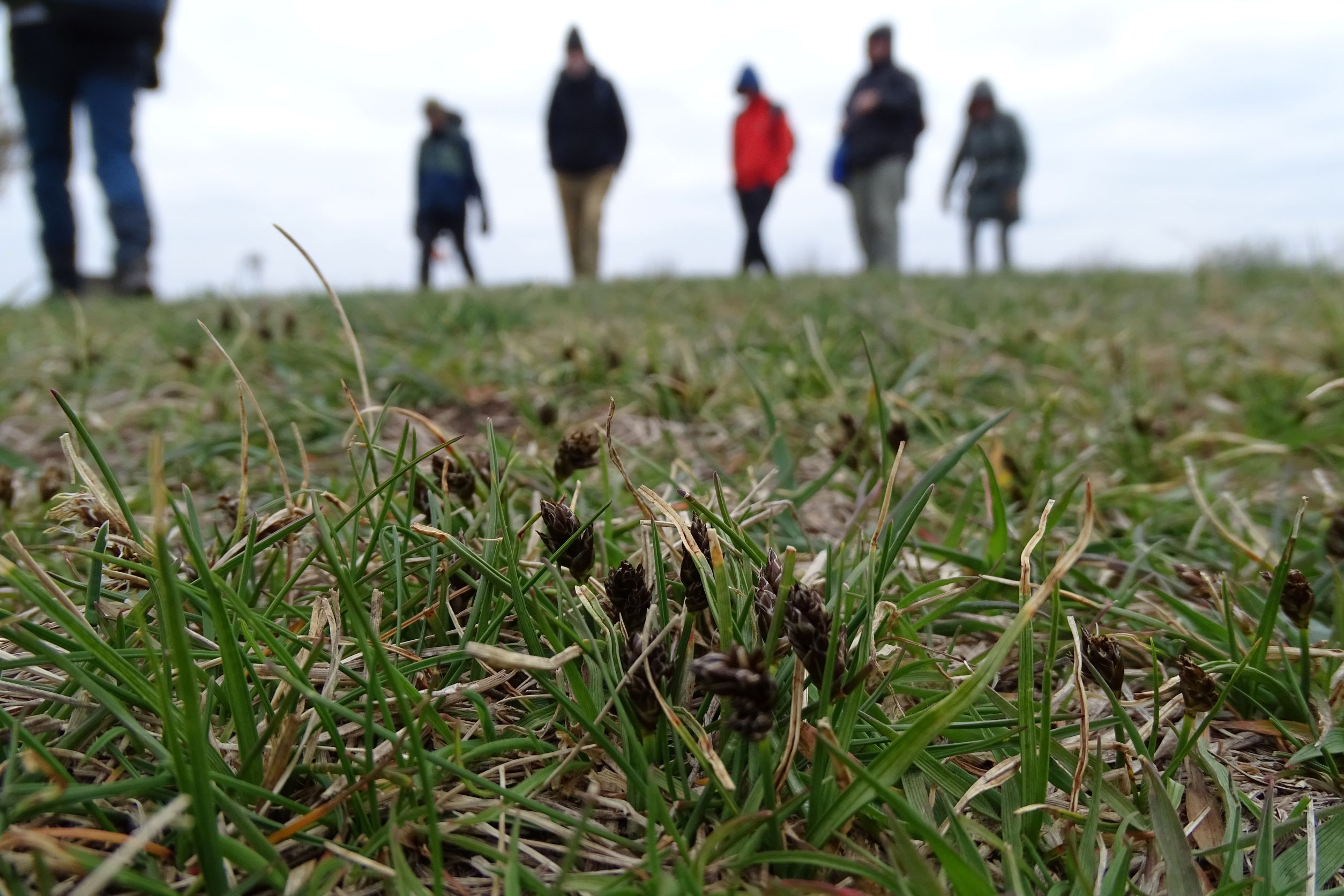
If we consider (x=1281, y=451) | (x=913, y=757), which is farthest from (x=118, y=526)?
(x=1281, y=451)

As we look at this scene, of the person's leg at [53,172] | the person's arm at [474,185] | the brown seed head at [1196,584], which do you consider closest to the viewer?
the brown seed head at [1196,584]

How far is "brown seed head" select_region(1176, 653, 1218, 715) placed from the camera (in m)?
0.80

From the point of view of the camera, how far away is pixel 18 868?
0.59m

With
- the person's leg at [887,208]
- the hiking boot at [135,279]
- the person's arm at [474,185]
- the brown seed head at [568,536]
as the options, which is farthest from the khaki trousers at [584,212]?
the brown seed head at [568,536]

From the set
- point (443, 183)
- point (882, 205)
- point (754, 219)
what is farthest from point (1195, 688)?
point (443, 183)

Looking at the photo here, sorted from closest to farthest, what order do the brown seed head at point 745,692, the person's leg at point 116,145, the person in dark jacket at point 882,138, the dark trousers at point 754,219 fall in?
the brown seed head at point 745,692
the person's leg at point 116,145
the person in dark jacket at point 882,138
the dark trousers at point 754,219

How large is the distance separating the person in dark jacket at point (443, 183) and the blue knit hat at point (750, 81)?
133 inches

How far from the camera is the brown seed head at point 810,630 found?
2.23 feet

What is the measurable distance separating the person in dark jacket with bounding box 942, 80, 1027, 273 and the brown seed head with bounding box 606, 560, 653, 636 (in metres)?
11.1

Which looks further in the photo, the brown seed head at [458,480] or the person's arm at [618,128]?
the person's arm at [618,128]

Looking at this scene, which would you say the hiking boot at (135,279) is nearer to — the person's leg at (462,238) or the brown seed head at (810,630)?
the person's leg at (462,238)

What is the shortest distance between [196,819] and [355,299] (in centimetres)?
366

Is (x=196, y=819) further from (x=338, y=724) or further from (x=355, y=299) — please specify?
(x=355, y=299)

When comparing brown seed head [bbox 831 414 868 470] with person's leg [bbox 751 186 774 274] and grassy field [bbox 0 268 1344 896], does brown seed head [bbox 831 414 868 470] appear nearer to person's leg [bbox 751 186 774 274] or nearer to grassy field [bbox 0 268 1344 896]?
grassy field [bbox 0 268 1344 896]
